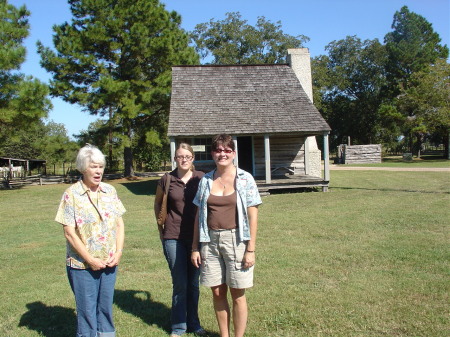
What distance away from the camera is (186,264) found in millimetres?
3805

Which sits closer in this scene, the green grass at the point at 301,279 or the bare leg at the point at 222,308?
the bare leg at the point at 222,308

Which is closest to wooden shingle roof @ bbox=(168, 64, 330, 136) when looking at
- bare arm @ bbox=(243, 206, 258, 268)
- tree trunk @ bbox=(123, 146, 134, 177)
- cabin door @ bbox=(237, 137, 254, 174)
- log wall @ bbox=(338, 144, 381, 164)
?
cabin door @ bbox=(237, 137, 254, 174)

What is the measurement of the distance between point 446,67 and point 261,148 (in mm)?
24253

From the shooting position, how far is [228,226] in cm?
333

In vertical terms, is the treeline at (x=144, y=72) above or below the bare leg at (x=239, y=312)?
above

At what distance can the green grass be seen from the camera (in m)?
4.05

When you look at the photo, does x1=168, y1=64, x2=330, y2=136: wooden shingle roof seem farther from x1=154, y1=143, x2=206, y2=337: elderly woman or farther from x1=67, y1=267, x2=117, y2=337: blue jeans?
x1=67, y1=267, x2=117, y2=337: blue jeans

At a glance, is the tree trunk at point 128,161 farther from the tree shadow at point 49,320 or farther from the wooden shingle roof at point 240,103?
the tree shadow at point 49,320

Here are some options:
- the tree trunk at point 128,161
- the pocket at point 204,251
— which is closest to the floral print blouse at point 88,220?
the pocket at point 204,251

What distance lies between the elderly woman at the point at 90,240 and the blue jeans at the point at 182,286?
1.81 ft

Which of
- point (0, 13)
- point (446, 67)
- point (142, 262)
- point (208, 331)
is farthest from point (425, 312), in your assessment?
point (446, 67)

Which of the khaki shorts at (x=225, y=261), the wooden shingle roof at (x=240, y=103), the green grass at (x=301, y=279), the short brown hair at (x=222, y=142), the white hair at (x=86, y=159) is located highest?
the wooden shingle roof at (x=240, y=103)

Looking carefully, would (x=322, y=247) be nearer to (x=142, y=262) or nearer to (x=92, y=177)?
(x=142, y=262)

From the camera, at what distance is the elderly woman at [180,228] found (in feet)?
12.3
